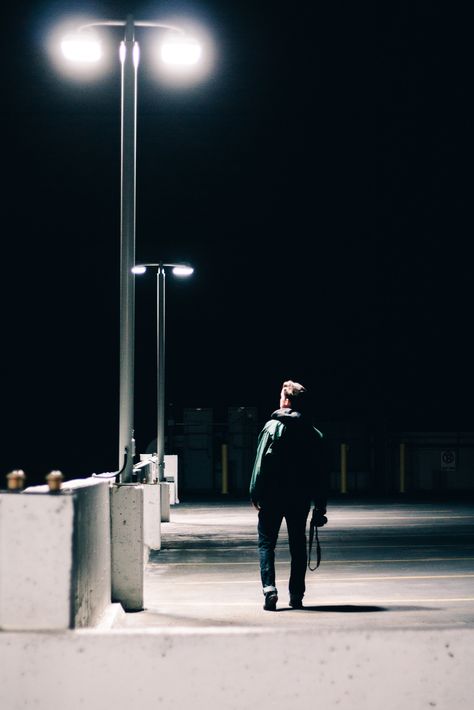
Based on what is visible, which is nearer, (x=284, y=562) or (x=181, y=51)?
(x=181, y=51)

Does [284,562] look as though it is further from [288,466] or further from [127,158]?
[127,158]

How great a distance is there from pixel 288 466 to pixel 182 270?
16.1 meters

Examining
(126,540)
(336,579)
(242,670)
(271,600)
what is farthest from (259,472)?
(242,670)

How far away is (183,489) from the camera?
126ft

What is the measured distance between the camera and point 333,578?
38.2 ft

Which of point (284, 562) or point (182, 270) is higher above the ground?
point (182, 270)

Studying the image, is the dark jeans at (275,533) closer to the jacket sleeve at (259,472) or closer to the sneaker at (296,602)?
the jacket sleeve at (259,472)

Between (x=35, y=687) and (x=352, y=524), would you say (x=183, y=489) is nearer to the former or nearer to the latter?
(x=352, y=524)

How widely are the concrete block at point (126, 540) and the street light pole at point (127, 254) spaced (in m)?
0.54

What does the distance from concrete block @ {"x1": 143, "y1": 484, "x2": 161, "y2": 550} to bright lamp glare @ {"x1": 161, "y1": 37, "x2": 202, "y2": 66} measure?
6421 mm

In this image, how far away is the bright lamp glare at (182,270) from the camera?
2433 cm

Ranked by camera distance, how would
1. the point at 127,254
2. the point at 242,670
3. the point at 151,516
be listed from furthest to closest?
the point at 151,516, the point at 127,254, the point at 242,670

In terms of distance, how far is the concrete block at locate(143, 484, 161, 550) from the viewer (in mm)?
14630

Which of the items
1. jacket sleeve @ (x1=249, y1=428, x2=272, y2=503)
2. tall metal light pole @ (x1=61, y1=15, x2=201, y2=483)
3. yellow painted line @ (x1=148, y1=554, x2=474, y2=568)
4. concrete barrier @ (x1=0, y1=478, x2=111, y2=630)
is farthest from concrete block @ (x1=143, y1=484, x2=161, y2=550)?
concrete barrier @ (x1=0, y1=478, x2=111, y2=630)
